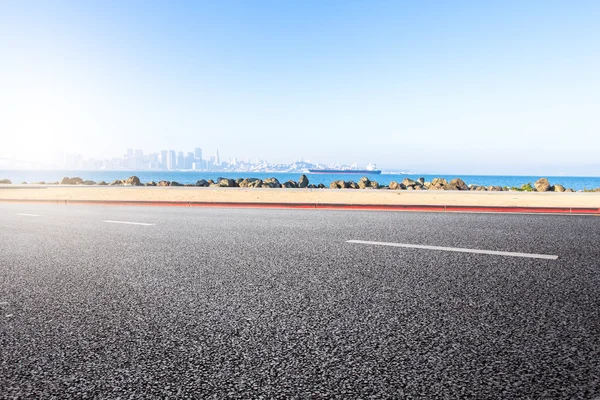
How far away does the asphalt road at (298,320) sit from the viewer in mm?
2436

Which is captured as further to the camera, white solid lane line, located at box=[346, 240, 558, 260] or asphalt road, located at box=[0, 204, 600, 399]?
white solid lane line, located at box=[346, 240, 558, 260]

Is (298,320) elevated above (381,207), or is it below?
below

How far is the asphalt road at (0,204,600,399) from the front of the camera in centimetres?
244

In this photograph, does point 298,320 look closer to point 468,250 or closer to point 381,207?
point 468,250

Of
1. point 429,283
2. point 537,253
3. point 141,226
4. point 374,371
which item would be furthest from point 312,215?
point 374,371

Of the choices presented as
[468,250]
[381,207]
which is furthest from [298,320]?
[381,207]

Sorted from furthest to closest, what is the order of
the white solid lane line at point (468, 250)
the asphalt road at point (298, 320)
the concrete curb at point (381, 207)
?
the concrete curb at point (381, 207), the white solid lane line at point (468, 250), the asphalt road at point (298, 320)

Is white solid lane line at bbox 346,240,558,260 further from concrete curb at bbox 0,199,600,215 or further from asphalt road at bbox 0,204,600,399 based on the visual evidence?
concrete curb at bbox 0,199,600,215

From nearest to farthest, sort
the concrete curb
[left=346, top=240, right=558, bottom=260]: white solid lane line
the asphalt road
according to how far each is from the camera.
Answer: the asphalt road
[left=346, top=240, right=558, bottom=260]: white solid lane line
the concrete curb

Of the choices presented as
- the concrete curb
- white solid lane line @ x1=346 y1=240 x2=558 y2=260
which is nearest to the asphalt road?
white solid lane line @ x1=346 y1=240 x2=558 y2=260

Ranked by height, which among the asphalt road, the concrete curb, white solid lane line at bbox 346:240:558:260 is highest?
the concrete curb

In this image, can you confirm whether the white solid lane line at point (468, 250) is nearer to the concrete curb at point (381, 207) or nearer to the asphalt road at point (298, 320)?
the asphalt road at point (298, 320)

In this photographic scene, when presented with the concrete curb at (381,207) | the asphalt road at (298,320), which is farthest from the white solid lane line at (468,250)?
the concrete curb at (381,207)

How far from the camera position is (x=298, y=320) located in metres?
3.39
